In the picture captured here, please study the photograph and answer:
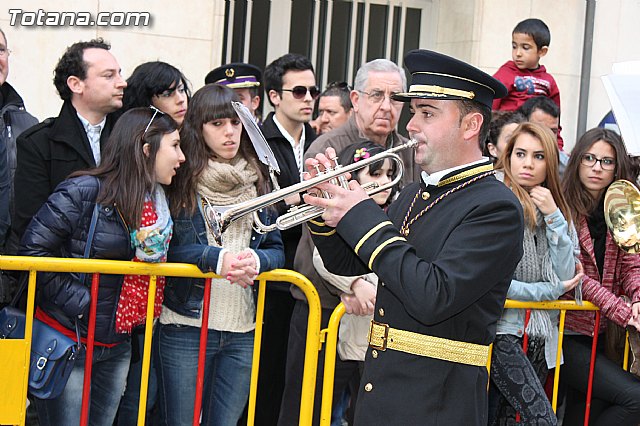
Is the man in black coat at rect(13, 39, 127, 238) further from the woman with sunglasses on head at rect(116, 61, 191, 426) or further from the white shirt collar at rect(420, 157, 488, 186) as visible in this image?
the white shirt collar at rect(420, 157, 488, 186)

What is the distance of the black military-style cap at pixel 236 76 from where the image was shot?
662cm

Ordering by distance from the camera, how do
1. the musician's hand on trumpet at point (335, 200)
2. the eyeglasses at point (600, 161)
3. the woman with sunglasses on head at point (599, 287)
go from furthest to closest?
1. the eyeglasses at point (600, 161)
2. the woman with sunglasses on head at point (599, 287)
3. the musician's hand on trumpet at point (335, 200)

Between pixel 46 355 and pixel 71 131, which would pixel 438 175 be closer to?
pixel 46 355

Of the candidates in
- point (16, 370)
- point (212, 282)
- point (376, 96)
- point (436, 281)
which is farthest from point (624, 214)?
point (16, 370)

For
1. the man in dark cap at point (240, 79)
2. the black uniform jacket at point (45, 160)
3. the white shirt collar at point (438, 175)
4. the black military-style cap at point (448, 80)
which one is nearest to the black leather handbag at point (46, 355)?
the black uniform jacket at point (45, 160)

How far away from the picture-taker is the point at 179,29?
8328mm

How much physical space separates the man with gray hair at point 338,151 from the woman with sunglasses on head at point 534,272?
0.62m

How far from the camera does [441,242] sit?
3.51 meters

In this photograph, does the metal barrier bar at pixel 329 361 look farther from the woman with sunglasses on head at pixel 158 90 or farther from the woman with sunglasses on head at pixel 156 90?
the woman with sunglasses on head at pixel 156 90

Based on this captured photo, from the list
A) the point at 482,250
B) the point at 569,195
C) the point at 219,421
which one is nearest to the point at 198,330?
the point at 219,421

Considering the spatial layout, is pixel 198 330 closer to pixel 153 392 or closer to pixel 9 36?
pixel 153 392

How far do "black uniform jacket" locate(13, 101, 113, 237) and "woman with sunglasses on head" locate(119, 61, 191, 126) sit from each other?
46 cm

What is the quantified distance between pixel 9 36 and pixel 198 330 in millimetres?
3961

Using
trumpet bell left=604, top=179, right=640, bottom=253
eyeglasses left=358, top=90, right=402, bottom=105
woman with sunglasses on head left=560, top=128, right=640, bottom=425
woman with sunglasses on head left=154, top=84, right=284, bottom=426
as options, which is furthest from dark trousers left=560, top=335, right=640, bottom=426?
woman with sunglasses on head left=154, top=84, right=284, bottom=426
